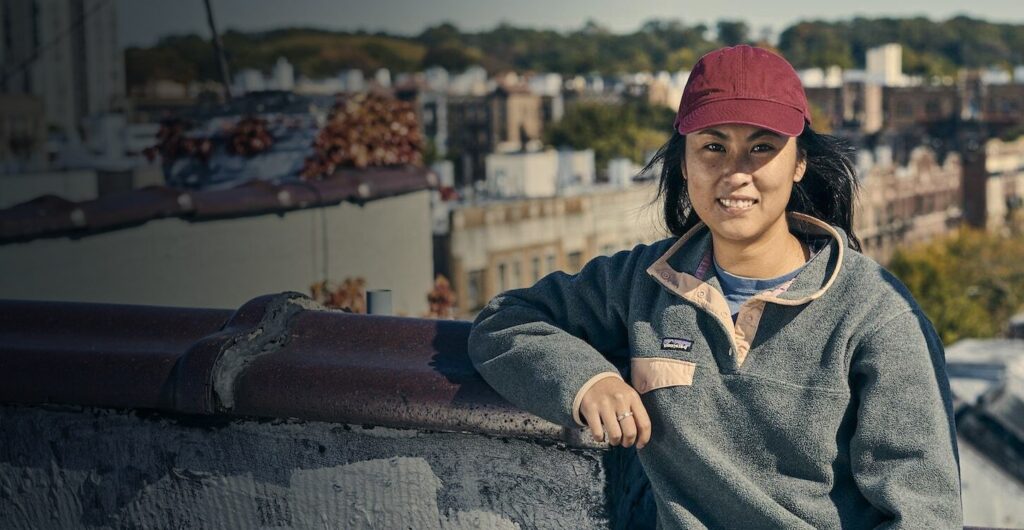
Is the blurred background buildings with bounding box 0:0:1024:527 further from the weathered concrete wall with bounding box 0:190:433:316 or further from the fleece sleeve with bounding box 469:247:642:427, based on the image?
the fleece sleeve with bounding box 469:247:642:427

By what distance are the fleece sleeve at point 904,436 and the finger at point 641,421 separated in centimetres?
39

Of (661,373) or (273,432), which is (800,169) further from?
(273,432)

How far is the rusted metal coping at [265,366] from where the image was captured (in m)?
3.25

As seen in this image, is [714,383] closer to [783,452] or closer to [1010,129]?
[783,452]

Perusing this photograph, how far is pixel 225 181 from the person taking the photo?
11.2m

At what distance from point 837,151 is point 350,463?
4.09ft

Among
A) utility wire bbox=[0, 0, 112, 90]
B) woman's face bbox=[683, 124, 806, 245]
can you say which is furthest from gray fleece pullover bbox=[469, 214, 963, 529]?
utility wire bbox=[0, 0, 112, 90]

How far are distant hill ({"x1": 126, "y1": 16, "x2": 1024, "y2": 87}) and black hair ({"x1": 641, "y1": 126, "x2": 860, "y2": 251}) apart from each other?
337 feet

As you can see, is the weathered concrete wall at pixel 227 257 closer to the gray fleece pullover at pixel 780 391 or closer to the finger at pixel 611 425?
the gray fleece pullover at pixel 780 391

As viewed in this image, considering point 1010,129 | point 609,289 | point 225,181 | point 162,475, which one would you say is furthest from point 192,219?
point 1010,129

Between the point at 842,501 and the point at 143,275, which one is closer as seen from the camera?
the point at 842,501

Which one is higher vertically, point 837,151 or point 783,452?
point 837,151

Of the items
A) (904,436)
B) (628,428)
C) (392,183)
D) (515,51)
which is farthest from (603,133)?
(904,436)

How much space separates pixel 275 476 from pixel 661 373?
0.99 m
